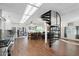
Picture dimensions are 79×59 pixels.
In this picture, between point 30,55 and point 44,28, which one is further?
point 44,28

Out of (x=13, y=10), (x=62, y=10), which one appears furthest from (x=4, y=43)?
(x=62, y=10)

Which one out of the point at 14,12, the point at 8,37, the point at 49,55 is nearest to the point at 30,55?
the point at 49,55

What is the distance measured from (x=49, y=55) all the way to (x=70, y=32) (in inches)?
29.2

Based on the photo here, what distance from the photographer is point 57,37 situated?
3367 mm

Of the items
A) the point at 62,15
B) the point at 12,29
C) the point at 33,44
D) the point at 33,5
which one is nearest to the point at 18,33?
the point at 12,29

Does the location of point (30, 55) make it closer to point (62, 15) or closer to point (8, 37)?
point (8, 37)

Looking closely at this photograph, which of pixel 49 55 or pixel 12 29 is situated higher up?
pixel 12 29

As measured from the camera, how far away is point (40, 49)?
3252 millimetres

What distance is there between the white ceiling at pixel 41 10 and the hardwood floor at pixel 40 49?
1.66ft

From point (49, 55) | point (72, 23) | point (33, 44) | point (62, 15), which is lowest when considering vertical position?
point (49, 55)

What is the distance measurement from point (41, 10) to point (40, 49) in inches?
36.3

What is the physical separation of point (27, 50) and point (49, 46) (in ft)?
1.76

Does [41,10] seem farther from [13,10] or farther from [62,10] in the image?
[13,10]

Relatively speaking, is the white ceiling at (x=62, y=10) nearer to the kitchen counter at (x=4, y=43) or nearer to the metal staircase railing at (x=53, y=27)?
the metal staircase railing at (x=53, y=27)
